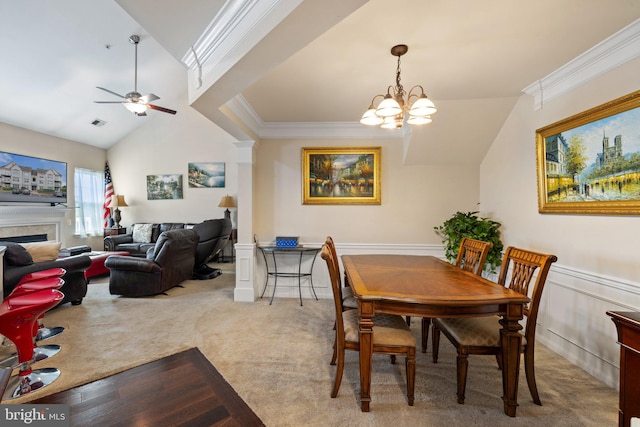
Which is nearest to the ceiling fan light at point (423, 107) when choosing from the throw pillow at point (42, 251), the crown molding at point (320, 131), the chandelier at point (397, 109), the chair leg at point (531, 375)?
the chandelier at point (397, 109)

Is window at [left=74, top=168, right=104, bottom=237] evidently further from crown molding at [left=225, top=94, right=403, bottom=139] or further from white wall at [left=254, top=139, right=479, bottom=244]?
crown molding at [left=225, top=94, right=403, bottom=139]

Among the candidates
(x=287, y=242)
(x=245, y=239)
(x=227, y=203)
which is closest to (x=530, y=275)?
(x=287, y=242)

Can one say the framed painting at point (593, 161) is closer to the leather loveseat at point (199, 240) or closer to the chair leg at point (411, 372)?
the chair leg at point (411, 372)

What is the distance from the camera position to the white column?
144 inches

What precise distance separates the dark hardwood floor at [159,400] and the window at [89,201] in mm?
5904

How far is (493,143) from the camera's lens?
333 cm

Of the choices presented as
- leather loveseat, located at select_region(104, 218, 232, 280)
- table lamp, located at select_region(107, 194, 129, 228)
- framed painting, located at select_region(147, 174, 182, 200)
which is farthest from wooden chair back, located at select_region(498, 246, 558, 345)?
table lamp, located at select_region(107, 194, 129, 228)

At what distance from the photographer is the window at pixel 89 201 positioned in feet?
20.3

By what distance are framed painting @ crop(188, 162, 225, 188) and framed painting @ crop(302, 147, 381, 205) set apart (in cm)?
353

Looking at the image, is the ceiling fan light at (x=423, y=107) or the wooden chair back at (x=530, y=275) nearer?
the wooden chair back at (x=530, y=275)

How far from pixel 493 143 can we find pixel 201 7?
11.1 feet

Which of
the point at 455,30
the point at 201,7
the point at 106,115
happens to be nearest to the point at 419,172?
the point at 455,30

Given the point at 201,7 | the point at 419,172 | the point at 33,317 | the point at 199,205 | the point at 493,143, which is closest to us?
the point at 201,7

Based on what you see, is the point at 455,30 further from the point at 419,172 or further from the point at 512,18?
the point at 419,172
